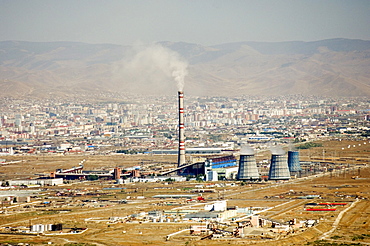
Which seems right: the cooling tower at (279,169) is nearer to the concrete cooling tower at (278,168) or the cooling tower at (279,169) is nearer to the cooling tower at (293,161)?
the concrete cooling tower at (278,168)

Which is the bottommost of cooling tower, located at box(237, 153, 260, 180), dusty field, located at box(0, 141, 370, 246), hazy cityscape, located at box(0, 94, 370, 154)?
dusty field, located at box(0, 141, 370, 246)

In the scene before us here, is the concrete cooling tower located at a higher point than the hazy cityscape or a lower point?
lower

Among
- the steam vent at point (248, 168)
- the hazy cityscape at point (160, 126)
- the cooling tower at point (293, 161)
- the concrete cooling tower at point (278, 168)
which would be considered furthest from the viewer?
the hazy cityscape at point (160, 126)

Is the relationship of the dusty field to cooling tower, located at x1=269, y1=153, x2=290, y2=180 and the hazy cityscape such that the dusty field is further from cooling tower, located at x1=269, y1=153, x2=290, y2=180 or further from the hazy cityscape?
the hazy cityscape

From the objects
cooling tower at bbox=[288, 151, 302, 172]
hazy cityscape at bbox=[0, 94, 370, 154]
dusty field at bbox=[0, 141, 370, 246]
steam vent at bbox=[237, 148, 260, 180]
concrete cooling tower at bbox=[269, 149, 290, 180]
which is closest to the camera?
dusty field at bbox=[0, 141, 370, 246]

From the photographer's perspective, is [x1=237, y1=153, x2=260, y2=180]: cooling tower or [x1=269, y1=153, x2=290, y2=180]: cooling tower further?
[x1=237, y1=153, x2=260, y2=180]: cooling tower

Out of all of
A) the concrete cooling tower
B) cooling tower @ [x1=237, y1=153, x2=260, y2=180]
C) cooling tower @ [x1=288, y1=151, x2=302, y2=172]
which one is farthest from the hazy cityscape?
the concrete cooling tower

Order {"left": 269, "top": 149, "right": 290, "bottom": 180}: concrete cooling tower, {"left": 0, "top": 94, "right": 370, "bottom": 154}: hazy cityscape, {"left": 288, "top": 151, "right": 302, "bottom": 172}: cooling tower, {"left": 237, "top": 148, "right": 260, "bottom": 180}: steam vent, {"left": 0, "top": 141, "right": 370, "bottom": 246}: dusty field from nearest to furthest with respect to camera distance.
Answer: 1. {"left": 0, "top": 141, "right": 370, "bottom": 246}: dusty field
2. {"left": 269, "top": 149, "right": 290, "bottom": 180}: concrete cooling tower
3. {"left": 237, "top": 148, "right": 260, "bottom": 180}: steam vent
4. {"left": 288, "top": 151, "right": 302, "bottom": 172}: cooling tower
5. {"left": 0, "top": 94, "right": 370, "bottom": 154}: hazy cityscape

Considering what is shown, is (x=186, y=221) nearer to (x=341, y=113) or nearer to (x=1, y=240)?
(x=1, y=240)

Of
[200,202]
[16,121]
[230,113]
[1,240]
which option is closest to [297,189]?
[200,202]

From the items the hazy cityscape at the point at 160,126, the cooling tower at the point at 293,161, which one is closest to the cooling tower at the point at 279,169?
the cooling tower at the point at 293,161
